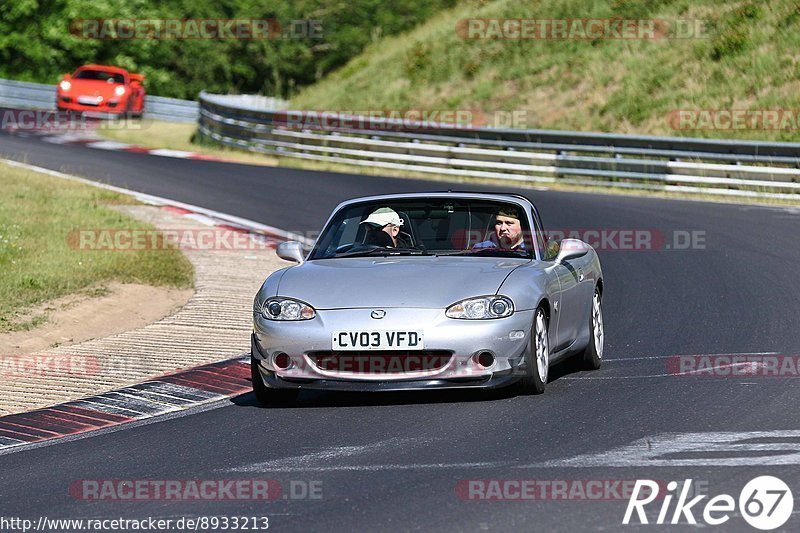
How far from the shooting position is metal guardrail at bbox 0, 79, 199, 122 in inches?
1772

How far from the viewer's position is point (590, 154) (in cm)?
2672

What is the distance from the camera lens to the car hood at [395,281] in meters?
8.64

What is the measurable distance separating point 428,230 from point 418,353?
5.39ft

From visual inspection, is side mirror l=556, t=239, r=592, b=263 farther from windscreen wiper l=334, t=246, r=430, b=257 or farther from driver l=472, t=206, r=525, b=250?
windscreen wiper l=334, t=246, r=430, b=257

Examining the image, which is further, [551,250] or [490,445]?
[551,250]

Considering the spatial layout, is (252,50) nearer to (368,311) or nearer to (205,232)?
(205,232)

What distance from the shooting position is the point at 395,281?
8.84m

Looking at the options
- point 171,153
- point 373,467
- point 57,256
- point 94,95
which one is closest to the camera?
point 373,467

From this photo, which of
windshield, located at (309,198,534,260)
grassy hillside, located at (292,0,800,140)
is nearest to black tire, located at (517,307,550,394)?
windshield, located at (309,198,534,260)

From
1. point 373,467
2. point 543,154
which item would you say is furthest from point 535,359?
point 543,154

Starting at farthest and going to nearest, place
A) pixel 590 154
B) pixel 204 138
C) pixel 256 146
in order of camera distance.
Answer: pixel 204 138 → pixel 256 146 → pixel 590 154

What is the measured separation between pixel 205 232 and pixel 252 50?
132ft

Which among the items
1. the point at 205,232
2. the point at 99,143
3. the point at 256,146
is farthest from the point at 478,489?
the point at 99,143

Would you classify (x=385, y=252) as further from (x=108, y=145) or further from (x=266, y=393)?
(x=108, y=145)
